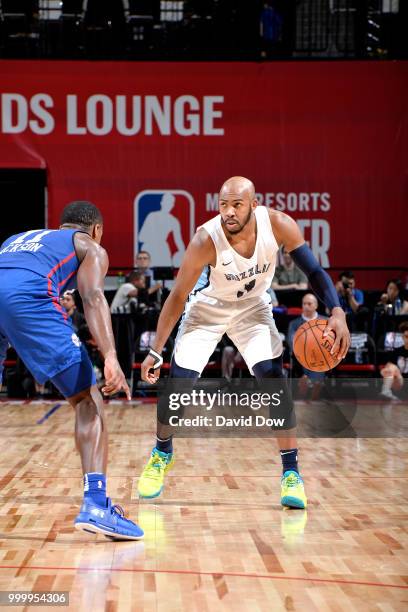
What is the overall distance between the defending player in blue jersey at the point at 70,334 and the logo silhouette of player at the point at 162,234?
8.54 meters

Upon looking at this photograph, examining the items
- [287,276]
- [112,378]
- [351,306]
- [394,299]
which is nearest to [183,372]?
[112,378]

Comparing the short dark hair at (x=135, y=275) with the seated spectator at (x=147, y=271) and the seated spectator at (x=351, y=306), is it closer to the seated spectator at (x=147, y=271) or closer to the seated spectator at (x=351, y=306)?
the seated spectator at (x=147, y=271)

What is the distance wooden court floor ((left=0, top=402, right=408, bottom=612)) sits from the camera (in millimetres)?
3291

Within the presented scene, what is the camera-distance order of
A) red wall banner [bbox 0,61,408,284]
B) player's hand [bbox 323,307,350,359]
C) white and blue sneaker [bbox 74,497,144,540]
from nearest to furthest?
white and blue sneaker [bbox 74,497,144,540] → player's hand [bbox 323,307,350,359] → red wall banner [bbox 0,61,408,284]

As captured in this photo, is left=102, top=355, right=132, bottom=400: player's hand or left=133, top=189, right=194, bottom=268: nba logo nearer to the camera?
left=102, top=355, right=132, bottom=400: player's hand

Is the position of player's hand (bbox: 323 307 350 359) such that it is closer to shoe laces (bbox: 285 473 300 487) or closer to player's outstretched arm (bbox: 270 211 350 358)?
player's outstretched arm (bbox: 270 211 350 358)

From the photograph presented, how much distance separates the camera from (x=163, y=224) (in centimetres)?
1275

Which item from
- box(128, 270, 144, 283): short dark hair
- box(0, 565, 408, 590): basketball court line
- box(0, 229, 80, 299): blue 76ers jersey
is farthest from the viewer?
box(128, 270, 144, 283): short dark hair

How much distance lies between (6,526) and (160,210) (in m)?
8.67

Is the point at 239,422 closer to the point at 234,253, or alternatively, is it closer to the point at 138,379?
the point at 138,379

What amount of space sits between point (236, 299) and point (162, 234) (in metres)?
7.57

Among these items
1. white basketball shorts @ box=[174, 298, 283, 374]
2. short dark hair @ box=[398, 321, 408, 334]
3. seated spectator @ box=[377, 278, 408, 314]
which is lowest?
short dark hair @ box=[398, 321, 408, 334]

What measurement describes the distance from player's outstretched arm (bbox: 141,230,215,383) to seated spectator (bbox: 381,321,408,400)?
6.18 m

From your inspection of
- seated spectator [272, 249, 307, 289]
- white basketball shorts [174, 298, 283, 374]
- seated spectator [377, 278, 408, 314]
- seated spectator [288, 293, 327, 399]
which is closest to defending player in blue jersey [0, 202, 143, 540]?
white basketball shorts [174, 298, 283, 374]
